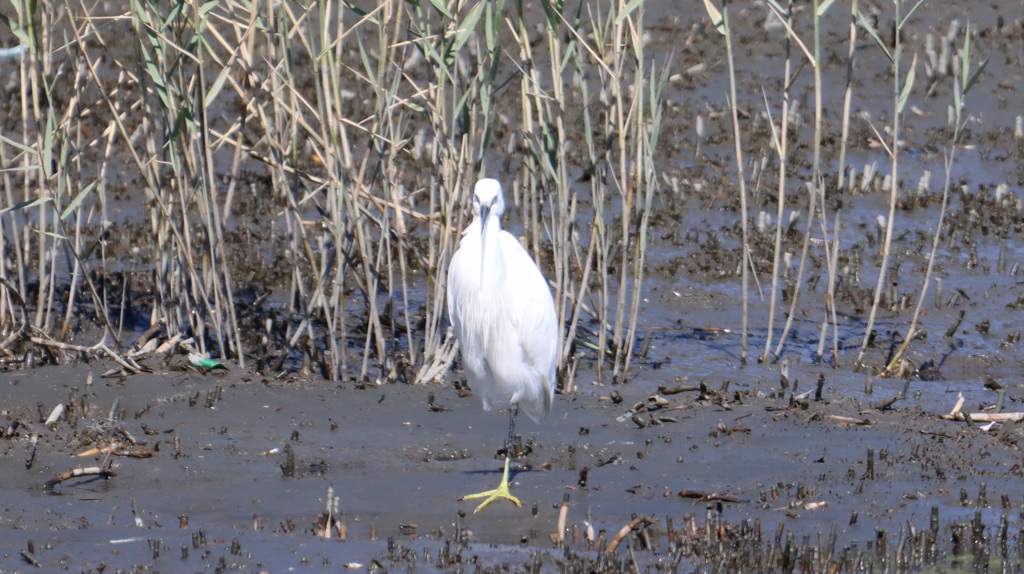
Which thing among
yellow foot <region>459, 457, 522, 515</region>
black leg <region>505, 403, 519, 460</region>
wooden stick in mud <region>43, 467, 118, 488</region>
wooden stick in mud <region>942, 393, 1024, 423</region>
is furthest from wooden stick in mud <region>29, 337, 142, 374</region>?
wooden stick in mud <region>942, 393, 1024, 423</region>

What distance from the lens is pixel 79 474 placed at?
438cm

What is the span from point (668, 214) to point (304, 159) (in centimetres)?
317

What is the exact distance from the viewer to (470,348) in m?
5.06

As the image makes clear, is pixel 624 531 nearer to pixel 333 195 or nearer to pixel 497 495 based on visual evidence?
pixel 497 495

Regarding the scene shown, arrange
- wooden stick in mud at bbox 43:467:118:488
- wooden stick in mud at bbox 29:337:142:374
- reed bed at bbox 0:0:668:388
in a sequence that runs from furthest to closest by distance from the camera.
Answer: wooden stick in mud at bbox 29:337:142:374 → reed bed at bbox 0:0:668:388 → wooden stick in mud at bbox 43:467:118:488

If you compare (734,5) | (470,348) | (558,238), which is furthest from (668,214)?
(734,5)

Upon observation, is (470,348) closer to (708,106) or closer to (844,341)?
(844,341)

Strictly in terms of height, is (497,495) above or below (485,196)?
below

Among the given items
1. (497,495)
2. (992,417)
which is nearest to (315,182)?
(497,495)

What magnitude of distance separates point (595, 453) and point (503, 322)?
0.71m

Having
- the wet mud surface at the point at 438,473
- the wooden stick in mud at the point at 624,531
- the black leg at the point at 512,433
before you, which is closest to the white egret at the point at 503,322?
the black leg at the point at 512,433

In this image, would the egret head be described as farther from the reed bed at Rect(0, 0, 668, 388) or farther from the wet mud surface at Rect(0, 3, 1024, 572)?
the wet mud surface at Rect(0, 3, 1024, 572)

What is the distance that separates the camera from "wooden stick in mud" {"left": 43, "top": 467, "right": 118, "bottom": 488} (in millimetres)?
4355

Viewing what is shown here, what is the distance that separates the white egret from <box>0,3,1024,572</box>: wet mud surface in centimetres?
33
